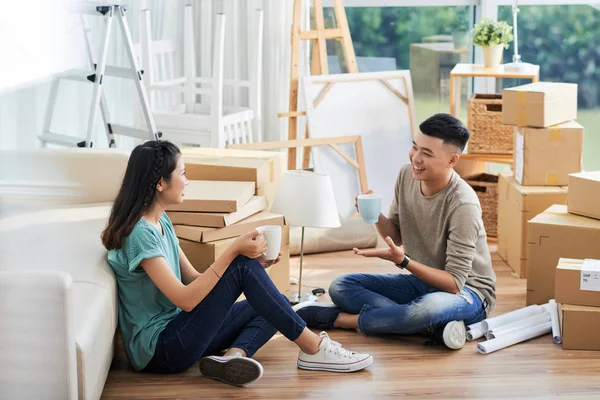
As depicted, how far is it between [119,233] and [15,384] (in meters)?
0.96

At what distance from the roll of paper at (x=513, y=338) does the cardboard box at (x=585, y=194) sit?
19.2 inches

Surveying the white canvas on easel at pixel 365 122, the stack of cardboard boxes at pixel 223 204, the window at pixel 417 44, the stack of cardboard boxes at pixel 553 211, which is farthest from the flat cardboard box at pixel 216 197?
the window at pixel 417 44

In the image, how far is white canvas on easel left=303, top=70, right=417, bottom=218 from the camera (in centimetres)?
438

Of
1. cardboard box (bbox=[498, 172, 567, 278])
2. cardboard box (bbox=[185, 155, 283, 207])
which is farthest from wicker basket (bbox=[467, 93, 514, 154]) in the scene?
cardboard box (bbox=[185, 155, 283, 207])

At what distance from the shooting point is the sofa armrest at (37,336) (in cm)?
130

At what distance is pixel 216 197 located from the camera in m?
2.94

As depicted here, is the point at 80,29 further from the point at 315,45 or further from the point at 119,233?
the point at 119,233

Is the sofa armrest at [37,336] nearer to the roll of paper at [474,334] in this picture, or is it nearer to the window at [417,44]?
the roll of paper at [474,334]

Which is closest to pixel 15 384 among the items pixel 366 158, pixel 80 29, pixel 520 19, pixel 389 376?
pixel 389 376

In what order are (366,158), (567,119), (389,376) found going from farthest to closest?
(366,158)
(567,119)
(389,376)

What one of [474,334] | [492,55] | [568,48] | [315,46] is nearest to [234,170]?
[474,334]

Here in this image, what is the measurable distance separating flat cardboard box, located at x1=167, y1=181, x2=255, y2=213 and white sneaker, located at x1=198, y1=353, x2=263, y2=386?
580mm

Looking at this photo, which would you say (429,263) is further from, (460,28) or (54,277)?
(460,28)

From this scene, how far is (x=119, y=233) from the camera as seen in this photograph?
2.42m
